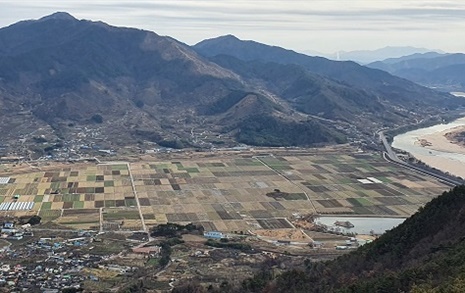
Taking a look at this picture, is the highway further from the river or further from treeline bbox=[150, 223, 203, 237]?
treeline bbox=[150, 223, 203, 237]

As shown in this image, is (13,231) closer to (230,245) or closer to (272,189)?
(230,245)

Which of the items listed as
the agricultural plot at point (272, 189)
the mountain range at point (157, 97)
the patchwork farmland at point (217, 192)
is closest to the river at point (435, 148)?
the mountain range at point (157, 97)

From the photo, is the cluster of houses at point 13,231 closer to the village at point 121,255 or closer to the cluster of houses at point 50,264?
the village at point 121,255

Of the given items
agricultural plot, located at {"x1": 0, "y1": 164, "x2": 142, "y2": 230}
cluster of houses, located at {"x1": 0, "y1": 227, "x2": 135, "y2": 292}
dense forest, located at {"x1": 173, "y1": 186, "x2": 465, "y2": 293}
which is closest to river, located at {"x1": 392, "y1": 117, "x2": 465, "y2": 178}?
dense forest, located at {"x1": 173, "y1": 186, "x2": 465, "y2": 293}

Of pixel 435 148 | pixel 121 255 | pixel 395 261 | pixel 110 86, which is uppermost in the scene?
pixel 110 86

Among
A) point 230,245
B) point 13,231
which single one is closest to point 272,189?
point 230,245

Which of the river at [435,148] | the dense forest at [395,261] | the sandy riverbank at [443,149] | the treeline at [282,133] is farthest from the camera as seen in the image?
the treeline at [282,133]

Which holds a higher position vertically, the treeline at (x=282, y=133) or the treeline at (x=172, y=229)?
the treeline at (x=282, y=133)
